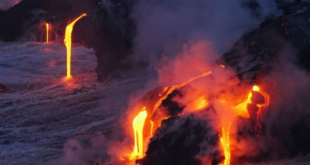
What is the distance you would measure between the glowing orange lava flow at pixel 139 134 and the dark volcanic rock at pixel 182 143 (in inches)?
15.6

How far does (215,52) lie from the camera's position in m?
6.23

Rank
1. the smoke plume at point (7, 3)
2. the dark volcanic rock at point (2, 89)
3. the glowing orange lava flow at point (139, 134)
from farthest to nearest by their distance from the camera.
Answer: the smoke plume at point (7, 3) < the dark volcanic rock at point (2, 89) < the glowing orange lava flow at point (139, 134)

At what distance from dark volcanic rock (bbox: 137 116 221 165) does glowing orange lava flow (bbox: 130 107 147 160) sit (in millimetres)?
396

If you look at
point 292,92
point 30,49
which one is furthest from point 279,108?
point 30,49

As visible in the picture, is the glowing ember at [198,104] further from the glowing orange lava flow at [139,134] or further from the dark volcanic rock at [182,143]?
the glowing orange lava flow at [139,134]

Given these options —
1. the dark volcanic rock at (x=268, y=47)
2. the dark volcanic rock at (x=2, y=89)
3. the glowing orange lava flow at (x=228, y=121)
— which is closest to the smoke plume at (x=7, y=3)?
the dark volcanic rock at (x=2, y=89)

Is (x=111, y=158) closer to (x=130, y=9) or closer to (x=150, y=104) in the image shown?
(x=150, y=104)

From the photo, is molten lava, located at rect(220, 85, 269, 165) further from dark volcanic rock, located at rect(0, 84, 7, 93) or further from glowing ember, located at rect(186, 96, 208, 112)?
dark volcanic rock, located at rect(0, 84, 7, 93)

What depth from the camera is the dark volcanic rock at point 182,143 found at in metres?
5.00

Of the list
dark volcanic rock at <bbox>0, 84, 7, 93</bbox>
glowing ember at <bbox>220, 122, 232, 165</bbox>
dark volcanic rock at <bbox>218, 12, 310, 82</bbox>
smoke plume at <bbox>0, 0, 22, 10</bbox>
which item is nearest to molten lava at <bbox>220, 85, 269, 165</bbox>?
glowing ember at <bbox>220, 122, 232, 165</bbox>

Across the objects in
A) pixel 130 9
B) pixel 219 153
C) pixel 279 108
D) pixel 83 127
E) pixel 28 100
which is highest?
pixel 130 9

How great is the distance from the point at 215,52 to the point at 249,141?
1.55m

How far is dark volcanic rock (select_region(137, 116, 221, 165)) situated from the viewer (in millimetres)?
4996

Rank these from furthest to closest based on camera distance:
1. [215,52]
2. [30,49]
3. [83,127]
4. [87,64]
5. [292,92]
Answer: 1. [30,49]
2. [87,64]
3. [83,127]
4. [215,52]
5. [292,92]
